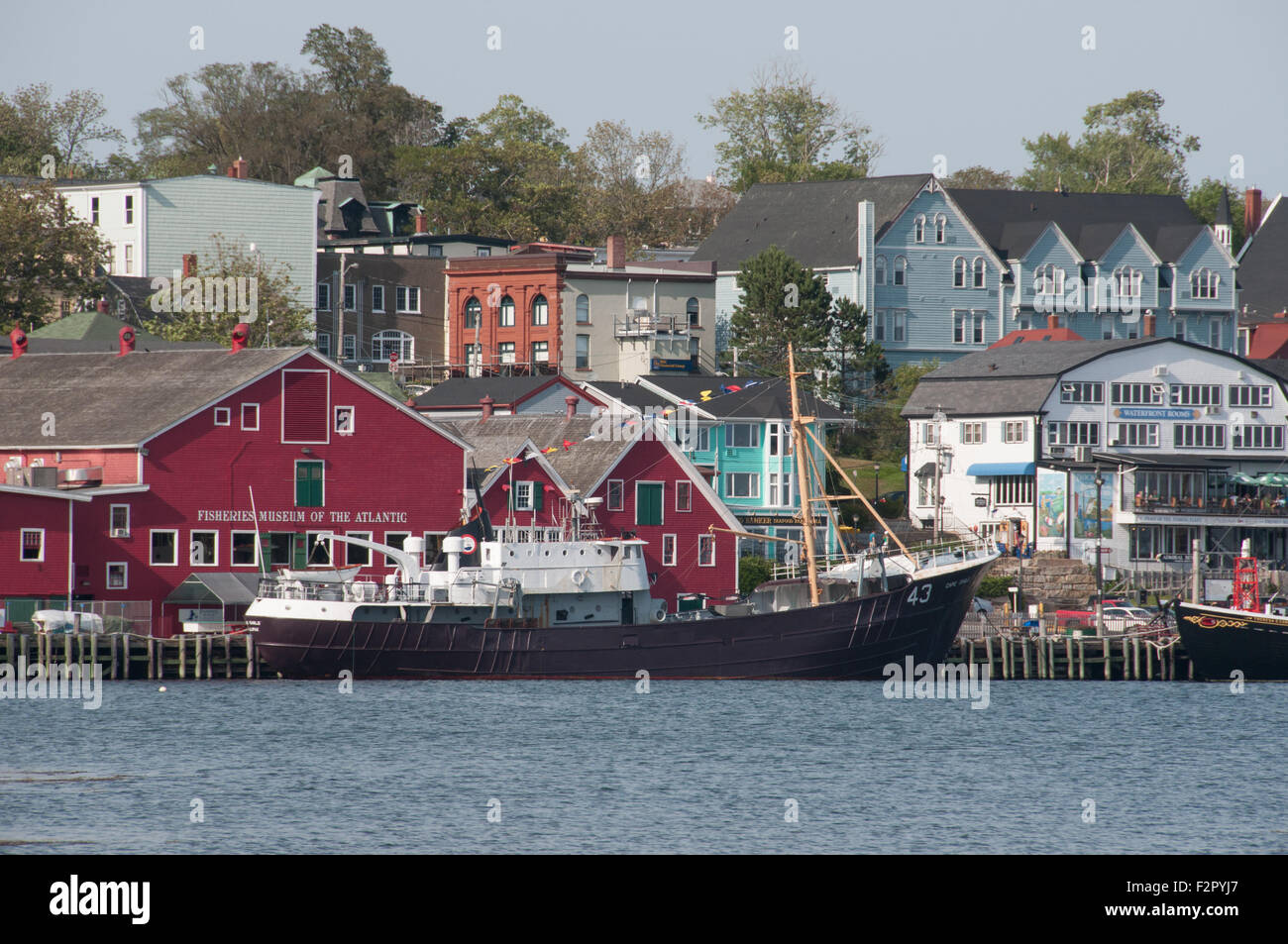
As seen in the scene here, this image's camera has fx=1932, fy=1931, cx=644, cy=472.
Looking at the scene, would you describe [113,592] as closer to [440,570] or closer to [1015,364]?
[440,570]

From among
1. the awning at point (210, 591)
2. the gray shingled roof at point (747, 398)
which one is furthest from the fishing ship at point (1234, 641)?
the awning at point (210, 591)

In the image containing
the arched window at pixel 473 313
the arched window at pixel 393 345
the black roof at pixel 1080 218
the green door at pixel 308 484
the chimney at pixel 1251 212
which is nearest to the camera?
the green door at pixel 308 484

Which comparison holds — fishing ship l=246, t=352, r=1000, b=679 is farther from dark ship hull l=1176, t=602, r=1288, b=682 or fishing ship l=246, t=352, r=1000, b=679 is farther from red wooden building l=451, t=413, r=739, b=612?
red wooden building l=451, t=413, r=739, b=612

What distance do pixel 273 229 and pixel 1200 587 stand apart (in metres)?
47.8

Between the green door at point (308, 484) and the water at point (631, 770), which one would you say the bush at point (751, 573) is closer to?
Answer: the water at point (631, 770)

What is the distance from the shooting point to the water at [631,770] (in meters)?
32.1

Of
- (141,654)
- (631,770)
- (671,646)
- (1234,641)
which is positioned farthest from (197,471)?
(1234,641)

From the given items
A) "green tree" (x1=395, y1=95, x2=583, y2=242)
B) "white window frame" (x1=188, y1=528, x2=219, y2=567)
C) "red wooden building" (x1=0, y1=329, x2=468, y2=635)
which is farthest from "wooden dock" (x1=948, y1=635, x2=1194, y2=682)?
"green tree" (x1=395, y1=95, x2=583, y2=242)

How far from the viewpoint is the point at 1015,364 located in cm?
8844

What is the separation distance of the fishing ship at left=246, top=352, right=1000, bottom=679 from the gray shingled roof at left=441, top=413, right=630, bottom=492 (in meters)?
10.5

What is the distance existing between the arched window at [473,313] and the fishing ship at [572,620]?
130 feet

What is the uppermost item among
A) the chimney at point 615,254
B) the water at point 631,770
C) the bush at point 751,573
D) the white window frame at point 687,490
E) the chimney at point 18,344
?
the chimney at point 615,254

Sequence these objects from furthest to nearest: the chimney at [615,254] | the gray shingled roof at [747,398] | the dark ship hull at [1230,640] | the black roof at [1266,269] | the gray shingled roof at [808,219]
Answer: the black roof at [1266,269]
the gray shingled roof at [808,219]
the chimney at [615,254]
the gray shingled roof at [747,398]
the dark ship hull at [1230,640]
